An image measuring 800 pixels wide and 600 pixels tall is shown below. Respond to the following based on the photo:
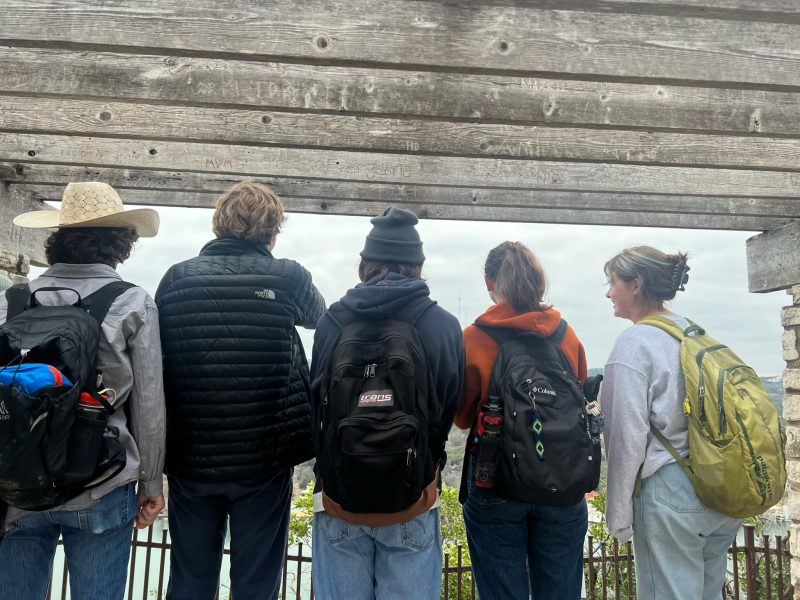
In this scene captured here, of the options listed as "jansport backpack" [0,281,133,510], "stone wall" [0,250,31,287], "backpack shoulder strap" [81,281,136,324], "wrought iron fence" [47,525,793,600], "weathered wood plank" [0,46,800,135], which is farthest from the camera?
"wrought iron fence" [47,525,793,600]

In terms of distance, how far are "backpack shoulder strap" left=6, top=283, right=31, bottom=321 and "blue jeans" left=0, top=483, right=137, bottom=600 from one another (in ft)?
2.46

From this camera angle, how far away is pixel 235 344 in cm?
229

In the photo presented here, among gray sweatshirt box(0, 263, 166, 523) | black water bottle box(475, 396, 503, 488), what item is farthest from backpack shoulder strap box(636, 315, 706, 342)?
gray sweatshirt box(0, 263, 166, 523)

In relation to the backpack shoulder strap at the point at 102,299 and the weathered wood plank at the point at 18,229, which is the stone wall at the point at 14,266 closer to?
the weathered wood plank at the point at 18,229

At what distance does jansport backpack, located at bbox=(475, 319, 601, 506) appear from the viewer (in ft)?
7.40

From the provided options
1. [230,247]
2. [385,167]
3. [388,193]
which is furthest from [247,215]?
[388,193]

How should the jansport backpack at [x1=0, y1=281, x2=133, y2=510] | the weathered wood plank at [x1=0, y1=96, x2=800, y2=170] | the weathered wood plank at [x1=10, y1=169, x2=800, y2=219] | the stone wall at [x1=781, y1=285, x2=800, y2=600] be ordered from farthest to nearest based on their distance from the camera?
1. the stone wall at [x1=781, y1=285, x2=800, y2=600]
2. the weathered wood plank at [x1=10, y1=169, x2=800, y2=219]
3. the weathered wood plank at [x1=0, y1=96, x2=800, y2=170]
4. the jansport backpack at [x1=0, y1=281, x2=133, y2=510]

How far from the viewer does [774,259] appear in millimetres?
5516

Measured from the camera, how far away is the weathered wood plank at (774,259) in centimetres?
529

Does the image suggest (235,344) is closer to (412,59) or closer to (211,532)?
(211,532)

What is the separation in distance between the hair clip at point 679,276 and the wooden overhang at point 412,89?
0.88 metres

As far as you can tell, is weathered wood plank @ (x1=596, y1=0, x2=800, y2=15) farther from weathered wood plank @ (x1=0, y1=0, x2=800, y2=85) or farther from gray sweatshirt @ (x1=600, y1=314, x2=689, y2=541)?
gray sweatshirt @ (x1=600, y1=314, x2=689, y2=541)

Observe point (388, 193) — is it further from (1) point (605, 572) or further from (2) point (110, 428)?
(1) point (605, 572)

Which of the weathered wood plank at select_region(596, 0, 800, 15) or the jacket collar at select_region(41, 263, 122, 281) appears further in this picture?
the weathered wood plank at select_region(596, 0, 800, 15)
